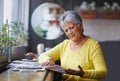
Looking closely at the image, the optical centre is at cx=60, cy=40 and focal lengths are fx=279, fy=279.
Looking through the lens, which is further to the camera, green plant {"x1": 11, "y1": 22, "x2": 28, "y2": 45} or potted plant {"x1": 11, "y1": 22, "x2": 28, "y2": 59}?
green plant {"x1": 11, "y1": 22, "x2": 28, "y2": 45}

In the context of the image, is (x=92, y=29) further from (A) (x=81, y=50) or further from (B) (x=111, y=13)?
(A) (x=81, y=50)

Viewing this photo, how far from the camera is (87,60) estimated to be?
2.05 metres

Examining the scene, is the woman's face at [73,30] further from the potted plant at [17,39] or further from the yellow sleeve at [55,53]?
the potted plant at [17,39]

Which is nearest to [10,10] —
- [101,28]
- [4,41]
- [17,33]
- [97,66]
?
[17,33]

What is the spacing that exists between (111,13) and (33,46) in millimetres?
1280

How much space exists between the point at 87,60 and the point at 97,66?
129 millimetres

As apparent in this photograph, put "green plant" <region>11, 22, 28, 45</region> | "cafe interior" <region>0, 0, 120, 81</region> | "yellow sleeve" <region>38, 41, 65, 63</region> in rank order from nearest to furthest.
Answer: "yellow sleeve" <region>38, 41, 65, 63</region> → "green plant" <region>11, 22, 28, 45</region> → "cafe interior" <region>0, 0, 120, 81</region>

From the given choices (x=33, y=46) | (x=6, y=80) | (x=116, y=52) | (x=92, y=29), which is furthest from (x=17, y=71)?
(x=92, y=29)

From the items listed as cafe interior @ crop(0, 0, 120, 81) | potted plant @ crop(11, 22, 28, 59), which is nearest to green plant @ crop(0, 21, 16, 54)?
potted plant @ crop(11, 22, 28, 59)

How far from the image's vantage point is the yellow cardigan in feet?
6.26

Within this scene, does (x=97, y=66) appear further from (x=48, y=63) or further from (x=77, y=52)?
(x=48, y=63)

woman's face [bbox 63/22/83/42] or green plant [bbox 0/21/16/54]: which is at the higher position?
woman's face [bbox 63/22/83/42]

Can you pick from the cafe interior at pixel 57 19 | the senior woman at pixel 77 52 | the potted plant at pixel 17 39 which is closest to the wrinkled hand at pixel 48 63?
the senior woman at pixel 77 52

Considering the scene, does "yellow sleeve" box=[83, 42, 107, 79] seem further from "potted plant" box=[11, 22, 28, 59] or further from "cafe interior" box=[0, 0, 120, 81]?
"cafe interior" box=[0, 0, 120, 81]
